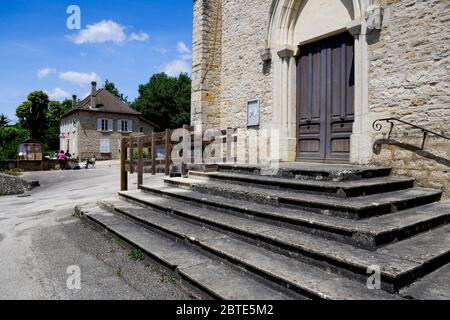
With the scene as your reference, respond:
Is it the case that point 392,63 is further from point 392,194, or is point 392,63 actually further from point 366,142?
point 392,194

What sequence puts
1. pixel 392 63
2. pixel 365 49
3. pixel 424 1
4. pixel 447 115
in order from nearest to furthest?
pixel 447 115 < pixel 424 1 < pixel 392 63 < pixel 365 49

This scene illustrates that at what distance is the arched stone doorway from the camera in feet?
18.8

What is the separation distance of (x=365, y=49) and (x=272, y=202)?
3.50 meters

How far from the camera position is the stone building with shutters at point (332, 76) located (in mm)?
4824

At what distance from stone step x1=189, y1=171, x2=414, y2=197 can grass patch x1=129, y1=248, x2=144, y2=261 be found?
81.7 inches

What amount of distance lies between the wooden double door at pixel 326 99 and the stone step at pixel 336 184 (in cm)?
173

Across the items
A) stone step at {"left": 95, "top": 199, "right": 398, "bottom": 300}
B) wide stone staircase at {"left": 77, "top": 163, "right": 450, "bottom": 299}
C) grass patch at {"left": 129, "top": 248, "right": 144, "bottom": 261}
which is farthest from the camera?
grass patch at {"left": 129, "top": 248, "right": 144, "bottom": 261}

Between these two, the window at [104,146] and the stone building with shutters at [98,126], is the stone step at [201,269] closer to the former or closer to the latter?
the stone building with shutters at [98,126]

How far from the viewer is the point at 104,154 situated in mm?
33312

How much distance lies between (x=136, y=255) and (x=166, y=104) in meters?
41.0

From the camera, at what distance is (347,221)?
326 centimetres

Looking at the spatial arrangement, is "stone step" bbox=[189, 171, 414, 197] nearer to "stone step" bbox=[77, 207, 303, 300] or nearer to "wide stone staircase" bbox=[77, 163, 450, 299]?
"wide stone staircase" bbox=[77, 163, 450, 299]

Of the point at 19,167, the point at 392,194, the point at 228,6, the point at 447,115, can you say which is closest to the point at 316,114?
the point at 447,115

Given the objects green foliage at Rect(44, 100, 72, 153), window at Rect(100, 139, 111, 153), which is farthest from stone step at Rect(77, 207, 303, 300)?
green foliage at Rect(44, 100, 72, 153)
